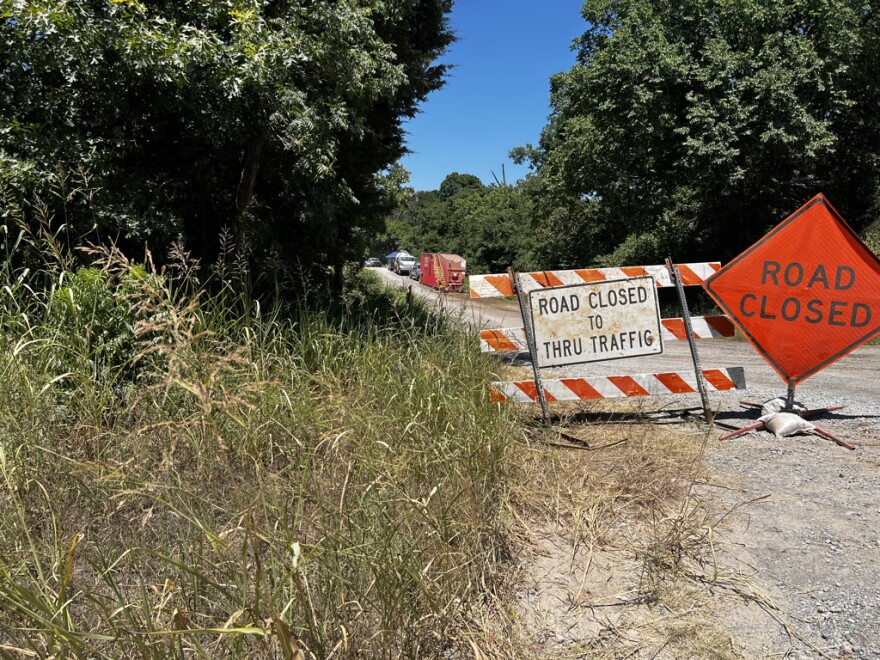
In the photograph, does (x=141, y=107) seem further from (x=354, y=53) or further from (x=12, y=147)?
(x=354, y=53)

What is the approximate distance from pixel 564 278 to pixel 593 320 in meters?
0.45

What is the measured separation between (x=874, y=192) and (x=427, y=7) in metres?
16.1

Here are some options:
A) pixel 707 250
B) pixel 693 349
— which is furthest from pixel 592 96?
pixel 693 349

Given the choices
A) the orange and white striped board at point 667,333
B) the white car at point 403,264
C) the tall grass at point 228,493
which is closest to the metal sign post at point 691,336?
the orange and white striped board at point 667,333

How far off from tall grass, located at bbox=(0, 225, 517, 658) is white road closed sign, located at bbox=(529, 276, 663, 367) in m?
0.85

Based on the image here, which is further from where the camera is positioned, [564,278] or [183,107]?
[183,107]

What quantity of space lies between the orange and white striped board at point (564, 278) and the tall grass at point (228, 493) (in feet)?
2.46

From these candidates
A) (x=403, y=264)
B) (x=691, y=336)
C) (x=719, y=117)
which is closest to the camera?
(x=691, y=336)

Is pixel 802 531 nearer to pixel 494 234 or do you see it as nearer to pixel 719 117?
pixel 719 117

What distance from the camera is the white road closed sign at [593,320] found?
16.3 feet

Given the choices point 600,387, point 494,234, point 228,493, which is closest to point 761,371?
point 600,387

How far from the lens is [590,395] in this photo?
16.0 ft

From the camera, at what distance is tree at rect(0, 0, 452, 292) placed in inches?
191

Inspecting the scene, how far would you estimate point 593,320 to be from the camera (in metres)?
4.98
